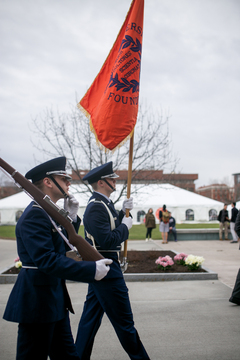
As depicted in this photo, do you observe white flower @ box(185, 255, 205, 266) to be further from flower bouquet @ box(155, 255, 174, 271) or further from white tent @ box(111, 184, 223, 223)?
white tent @ box(111, 184, 223, 223)

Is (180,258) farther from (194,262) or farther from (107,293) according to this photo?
(107,293)

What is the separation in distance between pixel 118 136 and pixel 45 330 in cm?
314

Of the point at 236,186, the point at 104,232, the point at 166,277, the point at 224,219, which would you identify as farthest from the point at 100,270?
the point at 236,186

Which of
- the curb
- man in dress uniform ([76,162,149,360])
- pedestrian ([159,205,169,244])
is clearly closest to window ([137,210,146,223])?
pedestrian ([159,205,169,244])

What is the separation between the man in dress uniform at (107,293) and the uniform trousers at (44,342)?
2.05ft

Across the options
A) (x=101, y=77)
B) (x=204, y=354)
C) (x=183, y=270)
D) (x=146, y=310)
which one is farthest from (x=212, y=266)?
(x=101, y=77)

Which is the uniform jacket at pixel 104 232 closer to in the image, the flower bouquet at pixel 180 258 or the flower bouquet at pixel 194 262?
the flower bouquet at pixel 194 262

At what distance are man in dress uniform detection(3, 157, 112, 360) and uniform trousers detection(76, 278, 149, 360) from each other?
60 cm

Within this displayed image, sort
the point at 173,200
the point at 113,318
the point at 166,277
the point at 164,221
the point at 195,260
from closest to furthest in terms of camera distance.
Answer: the point at 113,318
the point at 166,277
the point at 195,260
the point at 164,221
the point at 173,200

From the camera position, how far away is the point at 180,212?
29672mm

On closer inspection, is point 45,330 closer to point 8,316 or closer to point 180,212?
point 8,316

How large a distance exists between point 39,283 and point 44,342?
1.31ft

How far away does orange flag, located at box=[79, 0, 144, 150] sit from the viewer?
181 inches

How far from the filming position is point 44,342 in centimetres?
209
